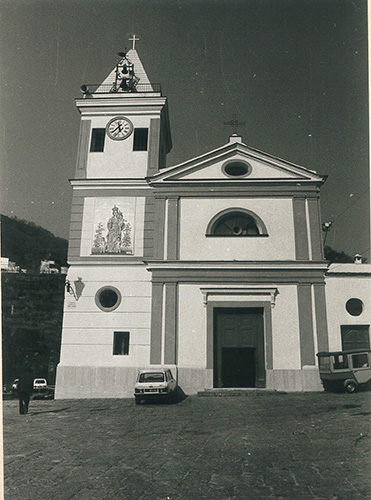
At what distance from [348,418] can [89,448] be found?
19.1 feet

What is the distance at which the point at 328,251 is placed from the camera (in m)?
18.4

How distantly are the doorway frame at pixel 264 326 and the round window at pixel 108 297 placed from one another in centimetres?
353

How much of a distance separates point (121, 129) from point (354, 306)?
477 inches

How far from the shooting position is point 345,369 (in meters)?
15.3

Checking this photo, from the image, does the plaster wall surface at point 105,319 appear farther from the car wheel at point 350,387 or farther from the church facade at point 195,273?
the car wheel at point 350,387

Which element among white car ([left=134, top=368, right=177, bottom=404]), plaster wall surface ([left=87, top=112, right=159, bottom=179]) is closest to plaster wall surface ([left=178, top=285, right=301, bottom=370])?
white car ([left=134, top=368, right=177, bottom=404])

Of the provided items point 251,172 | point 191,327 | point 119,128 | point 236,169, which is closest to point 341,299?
point 191,327

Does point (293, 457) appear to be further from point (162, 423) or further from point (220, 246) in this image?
point (220, 246)

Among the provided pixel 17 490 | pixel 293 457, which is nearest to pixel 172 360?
pixel 293 457

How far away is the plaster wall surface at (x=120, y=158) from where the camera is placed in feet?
64.7

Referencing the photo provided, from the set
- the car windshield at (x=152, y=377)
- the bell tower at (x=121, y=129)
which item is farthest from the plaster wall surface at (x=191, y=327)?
the bell tower at (x=121, y=129)

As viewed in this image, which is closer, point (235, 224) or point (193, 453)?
point (193, 453)

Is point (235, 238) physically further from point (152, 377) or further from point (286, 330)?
point (152, 377)

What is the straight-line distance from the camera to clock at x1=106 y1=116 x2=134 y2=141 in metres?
20.3
